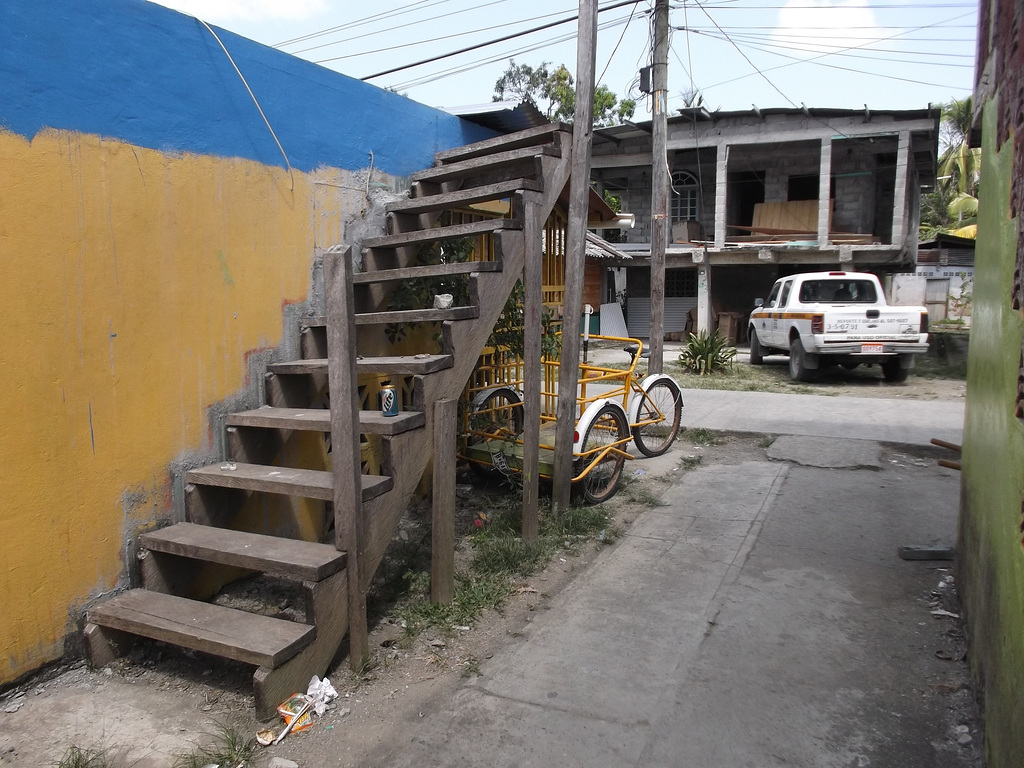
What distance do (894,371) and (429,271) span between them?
438 inches

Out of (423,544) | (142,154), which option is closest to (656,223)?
(423,544)

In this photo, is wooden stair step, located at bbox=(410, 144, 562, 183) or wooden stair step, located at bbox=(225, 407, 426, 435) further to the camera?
wooden stair step, located at bbox=(410, 144, 562, 183)

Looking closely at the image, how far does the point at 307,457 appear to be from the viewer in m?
4.53

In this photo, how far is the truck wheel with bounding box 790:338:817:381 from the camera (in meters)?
12.7

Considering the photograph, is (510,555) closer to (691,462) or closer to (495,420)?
(495,420)

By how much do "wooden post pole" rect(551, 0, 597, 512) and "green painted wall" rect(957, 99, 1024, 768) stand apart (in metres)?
2.33

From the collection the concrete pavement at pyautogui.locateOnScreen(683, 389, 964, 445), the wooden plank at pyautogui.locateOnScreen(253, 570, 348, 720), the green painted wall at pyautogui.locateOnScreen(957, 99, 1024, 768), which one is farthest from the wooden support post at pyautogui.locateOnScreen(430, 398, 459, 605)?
the concrete pavement at pyautogui.locateOnScreen(683, 389, 964, 445)

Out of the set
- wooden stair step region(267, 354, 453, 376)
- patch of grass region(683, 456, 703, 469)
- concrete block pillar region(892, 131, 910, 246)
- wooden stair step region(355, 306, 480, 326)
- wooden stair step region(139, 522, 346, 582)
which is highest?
concrete block pillar region(892, 131, 910, 246)

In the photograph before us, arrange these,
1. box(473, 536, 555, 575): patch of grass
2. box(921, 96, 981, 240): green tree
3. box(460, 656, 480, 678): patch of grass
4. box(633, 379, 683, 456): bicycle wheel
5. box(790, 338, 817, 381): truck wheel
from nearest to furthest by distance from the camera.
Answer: box(460, 656, 480, 678): patch of grass → box(473, 536, 555, 575): patch of grass → box(633, 379, 683, 456): bicycle wheel → box(790, 338, 817, 381): truck wheel → box(921, 96, 981, 240): green tree

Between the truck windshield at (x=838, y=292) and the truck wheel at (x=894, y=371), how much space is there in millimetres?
1108

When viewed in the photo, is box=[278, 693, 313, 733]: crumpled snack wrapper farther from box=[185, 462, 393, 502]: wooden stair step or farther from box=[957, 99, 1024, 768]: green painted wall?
box=[957, 99, 1024, 768]: green painted wall

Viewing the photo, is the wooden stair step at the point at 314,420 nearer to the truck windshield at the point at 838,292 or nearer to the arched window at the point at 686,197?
the truck windshield at the point at 838,292

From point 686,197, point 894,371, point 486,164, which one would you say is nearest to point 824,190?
point 686,197

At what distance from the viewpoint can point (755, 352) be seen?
1555cm
